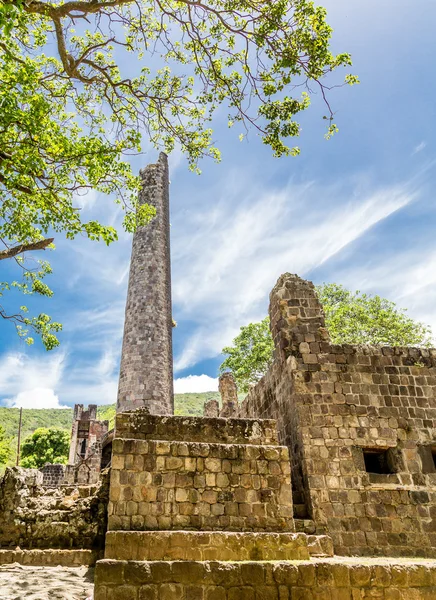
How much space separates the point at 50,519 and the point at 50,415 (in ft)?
304

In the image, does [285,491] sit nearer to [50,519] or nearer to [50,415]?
[50,519]

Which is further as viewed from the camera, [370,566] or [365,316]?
[365,316]

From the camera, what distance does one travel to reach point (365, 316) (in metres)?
26.6

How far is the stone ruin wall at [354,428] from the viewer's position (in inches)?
283

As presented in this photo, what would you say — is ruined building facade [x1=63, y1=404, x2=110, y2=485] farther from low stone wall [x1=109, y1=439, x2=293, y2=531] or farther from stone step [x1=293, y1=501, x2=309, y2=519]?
low stone wall [x1=109, y1=439, x2=293, y2=531]

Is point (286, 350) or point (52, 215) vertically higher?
point (52, 215)

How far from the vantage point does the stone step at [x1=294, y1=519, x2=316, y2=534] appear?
6.89 metres

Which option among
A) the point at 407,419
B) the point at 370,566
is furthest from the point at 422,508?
the point at 370,566

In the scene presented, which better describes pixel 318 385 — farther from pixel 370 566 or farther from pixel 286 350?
pixel 370 566

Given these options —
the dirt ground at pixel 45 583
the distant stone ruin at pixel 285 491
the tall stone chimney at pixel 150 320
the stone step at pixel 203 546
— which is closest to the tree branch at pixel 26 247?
the distant stone ruin at pixel 285 491

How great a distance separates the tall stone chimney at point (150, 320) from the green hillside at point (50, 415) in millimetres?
52655

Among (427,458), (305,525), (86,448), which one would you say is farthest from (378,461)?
(86,448)

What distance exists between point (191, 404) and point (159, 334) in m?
85.2

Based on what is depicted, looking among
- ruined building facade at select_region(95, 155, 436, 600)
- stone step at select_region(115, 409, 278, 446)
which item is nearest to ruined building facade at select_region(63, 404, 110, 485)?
ruined building facade at select_region(95, 155, 436, 600)
